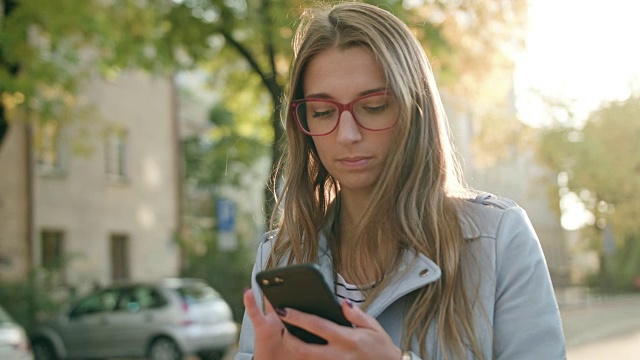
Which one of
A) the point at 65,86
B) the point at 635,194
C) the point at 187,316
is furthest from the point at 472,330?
the point at 635,194

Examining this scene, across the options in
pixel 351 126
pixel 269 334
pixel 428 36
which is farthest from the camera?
pixel 428 36

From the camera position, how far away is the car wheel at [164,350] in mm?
18484

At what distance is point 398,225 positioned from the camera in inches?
90.7

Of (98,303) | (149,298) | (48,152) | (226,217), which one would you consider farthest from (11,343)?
(48,152)

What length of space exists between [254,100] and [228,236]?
2.52 m

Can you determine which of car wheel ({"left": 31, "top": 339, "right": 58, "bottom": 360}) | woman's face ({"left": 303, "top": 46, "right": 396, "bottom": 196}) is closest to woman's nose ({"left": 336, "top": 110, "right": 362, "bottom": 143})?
woman's face ({"left": 303, "top": 46, "right": 396, "bottom": 196})

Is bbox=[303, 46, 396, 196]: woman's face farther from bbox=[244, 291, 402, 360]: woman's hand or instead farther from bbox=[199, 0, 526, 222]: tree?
bbox=[199, 0, 526, 222]: tree

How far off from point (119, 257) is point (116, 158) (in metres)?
2.77

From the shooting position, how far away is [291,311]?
6.46ft

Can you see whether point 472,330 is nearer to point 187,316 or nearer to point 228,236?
point 187,316

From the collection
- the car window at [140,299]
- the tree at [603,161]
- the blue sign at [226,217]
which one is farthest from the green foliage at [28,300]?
the tree at [603,161]

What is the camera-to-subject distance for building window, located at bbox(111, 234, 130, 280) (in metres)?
30.3

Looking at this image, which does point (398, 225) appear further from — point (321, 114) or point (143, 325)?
point (143, 325)

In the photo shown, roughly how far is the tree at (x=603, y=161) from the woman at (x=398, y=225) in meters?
42.5
